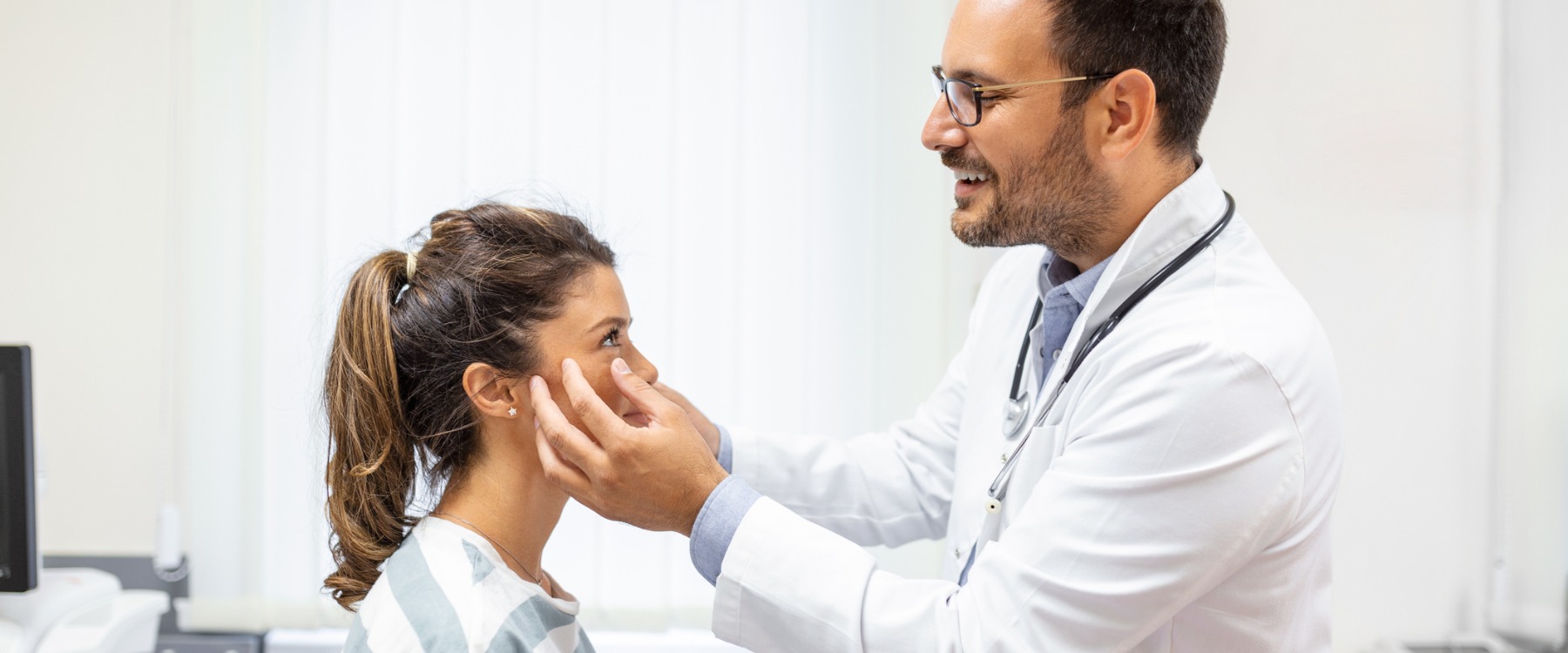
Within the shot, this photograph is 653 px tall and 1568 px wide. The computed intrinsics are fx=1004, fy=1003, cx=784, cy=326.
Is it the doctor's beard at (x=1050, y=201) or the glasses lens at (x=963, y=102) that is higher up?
the glasses lens at (x=963, y=102)

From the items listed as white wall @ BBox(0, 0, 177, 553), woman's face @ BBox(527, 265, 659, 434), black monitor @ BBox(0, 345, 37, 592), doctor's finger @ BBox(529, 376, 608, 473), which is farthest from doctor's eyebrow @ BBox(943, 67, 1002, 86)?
white wall @ BBox(0, 0, 177, 553)

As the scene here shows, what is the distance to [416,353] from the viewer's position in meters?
1.20

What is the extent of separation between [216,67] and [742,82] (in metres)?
1.05

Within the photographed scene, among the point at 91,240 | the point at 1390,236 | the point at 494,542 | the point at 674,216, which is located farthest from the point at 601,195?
the point at 1390,236

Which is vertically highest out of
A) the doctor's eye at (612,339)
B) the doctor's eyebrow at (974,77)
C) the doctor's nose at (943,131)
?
the doctor's eyebrow at (974,77)

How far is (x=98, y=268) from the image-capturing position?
6.95 feet

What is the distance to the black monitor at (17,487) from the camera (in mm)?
1611

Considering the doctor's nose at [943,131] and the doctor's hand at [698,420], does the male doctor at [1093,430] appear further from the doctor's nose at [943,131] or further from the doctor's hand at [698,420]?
the doctor's hand at [698,420]

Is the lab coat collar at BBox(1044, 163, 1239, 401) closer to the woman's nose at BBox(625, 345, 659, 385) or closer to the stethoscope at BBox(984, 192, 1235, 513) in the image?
the stethoscope at BBox(984, 192, 1235, 513)

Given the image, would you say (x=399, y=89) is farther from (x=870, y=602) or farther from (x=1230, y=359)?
(x=1230, y=359)

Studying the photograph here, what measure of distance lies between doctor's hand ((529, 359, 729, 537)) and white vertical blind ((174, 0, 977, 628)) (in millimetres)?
942

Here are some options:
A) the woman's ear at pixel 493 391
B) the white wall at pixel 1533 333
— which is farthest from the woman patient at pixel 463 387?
the white wall at pixel 1533 333

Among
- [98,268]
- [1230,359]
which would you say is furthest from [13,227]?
[1230,359]

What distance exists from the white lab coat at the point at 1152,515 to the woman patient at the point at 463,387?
0.30 metres
